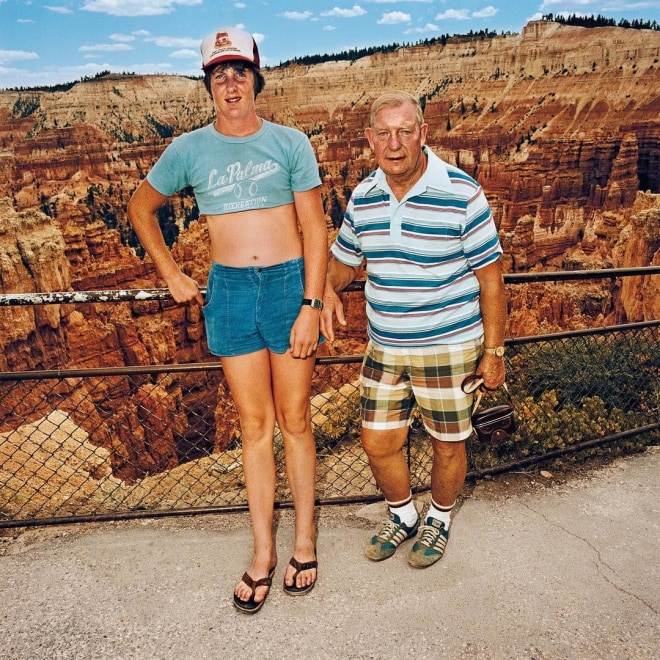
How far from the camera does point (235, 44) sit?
1.97 m

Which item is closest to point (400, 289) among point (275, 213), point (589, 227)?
point (275, 213)

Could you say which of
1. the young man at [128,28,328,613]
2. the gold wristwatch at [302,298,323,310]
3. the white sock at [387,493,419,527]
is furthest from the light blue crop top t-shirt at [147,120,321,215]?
the white sock at [387,493,419,527]

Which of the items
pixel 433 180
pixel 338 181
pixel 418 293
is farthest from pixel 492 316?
pixel 338 181

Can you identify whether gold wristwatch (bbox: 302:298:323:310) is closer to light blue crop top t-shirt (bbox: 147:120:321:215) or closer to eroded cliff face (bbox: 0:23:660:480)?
light blue crop top t-shirt (bbox: 147:120:321:215)

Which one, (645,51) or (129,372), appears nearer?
(129,372)

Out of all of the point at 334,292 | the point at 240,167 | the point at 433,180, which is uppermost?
the point at 240,167

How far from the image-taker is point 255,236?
2080 mm

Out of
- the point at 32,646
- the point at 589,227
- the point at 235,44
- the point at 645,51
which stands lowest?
the point at 589,227

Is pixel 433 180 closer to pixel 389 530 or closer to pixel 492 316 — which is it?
pixel 492 316

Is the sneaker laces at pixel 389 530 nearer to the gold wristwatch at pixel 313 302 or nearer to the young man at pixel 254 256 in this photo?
the young man at pixel 254 256

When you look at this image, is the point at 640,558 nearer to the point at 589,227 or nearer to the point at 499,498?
the point at 499,498

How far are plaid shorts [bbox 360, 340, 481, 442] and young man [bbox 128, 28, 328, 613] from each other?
27 cm

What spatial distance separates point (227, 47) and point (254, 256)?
27.5 inches

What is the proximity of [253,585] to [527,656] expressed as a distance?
1.01 meters
